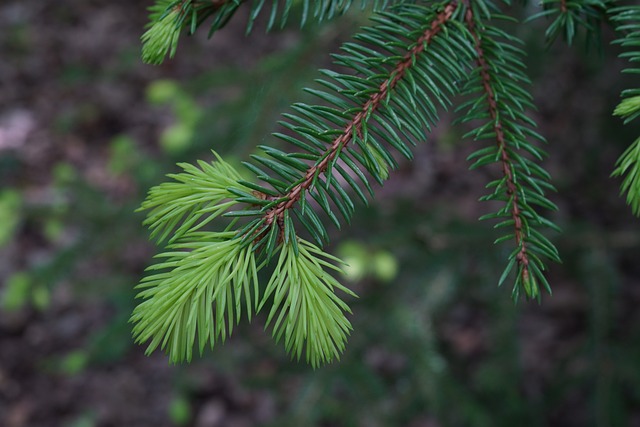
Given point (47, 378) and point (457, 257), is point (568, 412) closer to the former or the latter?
point (457, 257)

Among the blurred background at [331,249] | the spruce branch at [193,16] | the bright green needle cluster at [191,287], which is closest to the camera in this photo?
the bright green needle cluster at [191,287]

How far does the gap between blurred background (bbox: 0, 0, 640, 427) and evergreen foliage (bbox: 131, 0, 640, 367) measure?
159 millimetres

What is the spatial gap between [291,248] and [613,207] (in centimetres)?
288

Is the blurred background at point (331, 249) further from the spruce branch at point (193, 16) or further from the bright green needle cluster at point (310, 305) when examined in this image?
the bright green needle cluster at point (310, 305)

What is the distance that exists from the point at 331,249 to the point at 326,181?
63.0 inches

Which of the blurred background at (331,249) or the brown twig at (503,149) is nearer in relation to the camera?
the brown twig at (503,149)

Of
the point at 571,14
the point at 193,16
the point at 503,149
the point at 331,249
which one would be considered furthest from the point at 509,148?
the point at 331,249

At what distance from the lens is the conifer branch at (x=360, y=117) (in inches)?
22.7

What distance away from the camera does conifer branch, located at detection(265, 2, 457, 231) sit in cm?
58

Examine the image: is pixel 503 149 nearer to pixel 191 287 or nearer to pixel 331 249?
pixel 191 287

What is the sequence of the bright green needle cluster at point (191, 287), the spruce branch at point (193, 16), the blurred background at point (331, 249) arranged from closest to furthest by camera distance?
the bright green needle cluster at point (191, 287), the spruce branch at point (193, 16), the blurred background at point (331, 249)

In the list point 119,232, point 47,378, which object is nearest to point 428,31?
point 119,232

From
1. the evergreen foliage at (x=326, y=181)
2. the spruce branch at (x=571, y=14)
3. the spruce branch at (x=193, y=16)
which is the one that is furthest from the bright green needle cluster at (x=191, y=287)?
the spruce branch at (x=571, y=14)

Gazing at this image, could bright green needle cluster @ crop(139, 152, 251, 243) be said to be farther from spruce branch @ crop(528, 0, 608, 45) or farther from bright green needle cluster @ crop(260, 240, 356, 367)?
spruce branch @ crop(528, 0, 608, 45)
